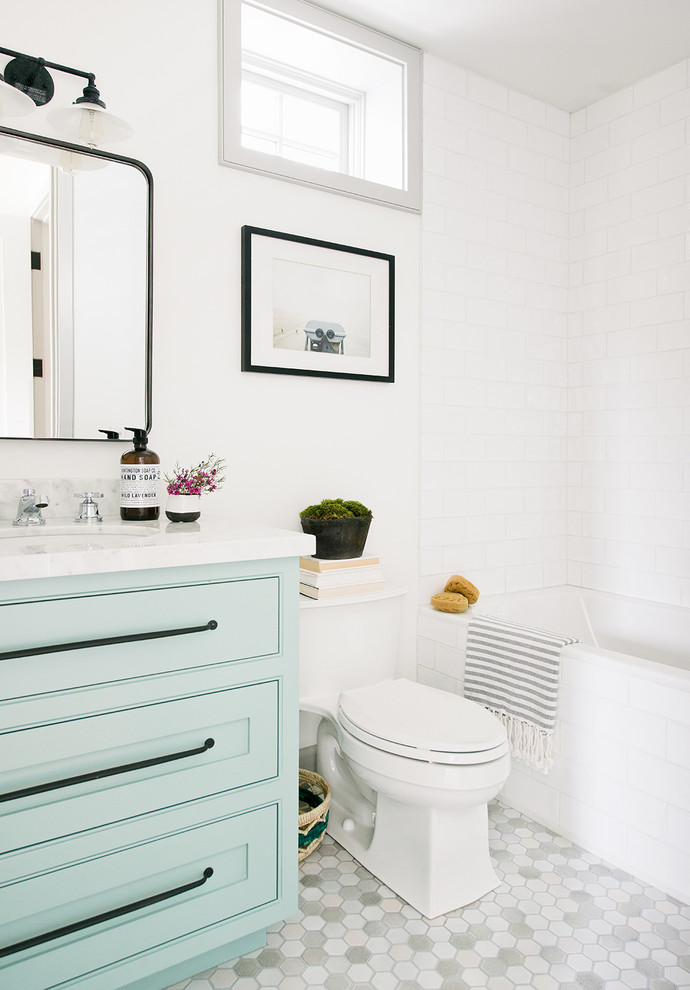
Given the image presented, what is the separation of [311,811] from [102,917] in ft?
2.33

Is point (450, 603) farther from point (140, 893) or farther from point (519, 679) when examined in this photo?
point (140, 893)

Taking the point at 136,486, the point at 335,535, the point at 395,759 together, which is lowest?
the point at 395,759

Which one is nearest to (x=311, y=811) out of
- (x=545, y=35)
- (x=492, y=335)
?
(x=492, y=335)

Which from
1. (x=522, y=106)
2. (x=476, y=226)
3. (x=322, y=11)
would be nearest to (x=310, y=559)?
(x=476, y=226)

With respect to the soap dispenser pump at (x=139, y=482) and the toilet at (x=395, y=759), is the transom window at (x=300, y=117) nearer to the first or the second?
the soap dispenser pump at (x=139, y=482)

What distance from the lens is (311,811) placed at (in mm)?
1875

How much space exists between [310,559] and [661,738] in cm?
106

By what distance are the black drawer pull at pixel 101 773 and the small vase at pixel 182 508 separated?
1.86ft

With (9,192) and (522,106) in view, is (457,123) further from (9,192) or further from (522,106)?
(9,192)

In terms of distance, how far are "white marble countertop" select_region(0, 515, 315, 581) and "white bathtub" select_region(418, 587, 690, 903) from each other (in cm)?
102

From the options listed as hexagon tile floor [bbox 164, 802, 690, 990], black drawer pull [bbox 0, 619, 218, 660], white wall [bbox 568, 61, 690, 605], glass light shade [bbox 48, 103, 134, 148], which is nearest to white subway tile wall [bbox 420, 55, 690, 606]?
white wall [bbox 568, 61, 690, 605]

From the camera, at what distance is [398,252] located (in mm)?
2447

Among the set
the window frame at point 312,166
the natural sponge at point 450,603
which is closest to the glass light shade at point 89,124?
the window frame at point 312,166

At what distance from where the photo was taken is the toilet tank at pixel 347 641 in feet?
6.31
